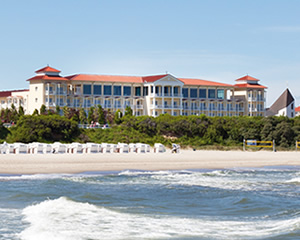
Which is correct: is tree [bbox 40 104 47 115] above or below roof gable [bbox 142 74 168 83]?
below

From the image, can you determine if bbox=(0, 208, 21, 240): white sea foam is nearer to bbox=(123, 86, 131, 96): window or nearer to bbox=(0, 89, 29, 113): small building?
bbox=(123, 86, 131, 96): window

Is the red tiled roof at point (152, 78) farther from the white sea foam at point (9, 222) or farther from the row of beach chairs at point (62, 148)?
the white sea foam at point (9, 222)

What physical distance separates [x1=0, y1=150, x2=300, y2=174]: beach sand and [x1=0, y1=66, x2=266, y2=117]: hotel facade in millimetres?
38930

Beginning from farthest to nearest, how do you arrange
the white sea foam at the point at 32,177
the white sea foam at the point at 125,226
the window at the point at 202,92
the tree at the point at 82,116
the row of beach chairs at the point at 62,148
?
the window at the point at 202,92 < the tree at the point at 82,116 < the row of beach chairs at the point at 62,148 < the white sea foam at the point at 32,177 < the white sea foam at the point at 125,226

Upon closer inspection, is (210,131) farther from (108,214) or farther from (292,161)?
(108,214)

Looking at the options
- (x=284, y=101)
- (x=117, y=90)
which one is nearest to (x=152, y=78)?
(x=117, y=90)

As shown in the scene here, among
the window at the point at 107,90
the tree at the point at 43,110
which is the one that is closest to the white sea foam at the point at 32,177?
the tree at the point at 43,110

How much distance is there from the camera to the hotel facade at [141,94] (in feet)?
233

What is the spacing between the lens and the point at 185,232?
1275 cm

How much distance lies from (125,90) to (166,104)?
222 inches

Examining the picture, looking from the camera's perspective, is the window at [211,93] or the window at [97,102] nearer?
the window at [97,102]

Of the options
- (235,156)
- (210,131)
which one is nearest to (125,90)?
(210,131)

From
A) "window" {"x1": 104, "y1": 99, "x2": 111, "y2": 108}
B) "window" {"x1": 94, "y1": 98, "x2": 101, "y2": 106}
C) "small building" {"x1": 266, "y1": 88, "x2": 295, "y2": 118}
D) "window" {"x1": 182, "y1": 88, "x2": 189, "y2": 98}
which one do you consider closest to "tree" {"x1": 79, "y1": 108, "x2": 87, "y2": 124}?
"window" {"x1": 94, "y1": 98, "x2": 101, "y2": 106}

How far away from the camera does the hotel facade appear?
233ft
